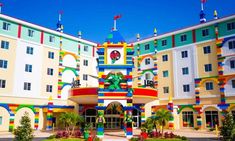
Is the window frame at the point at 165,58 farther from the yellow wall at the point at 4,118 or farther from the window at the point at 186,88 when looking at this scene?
the yellow wall at the point at 4,118

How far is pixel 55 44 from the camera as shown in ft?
150

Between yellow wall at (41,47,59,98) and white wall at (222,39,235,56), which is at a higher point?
white wall at (222,39,235,56)

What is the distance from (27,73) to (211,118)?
31.8 metres

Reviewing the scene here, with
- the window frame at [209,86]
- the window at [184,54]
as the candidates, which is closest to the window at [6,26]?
the window at [184,54]

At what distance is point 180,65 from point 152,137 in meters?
22.3

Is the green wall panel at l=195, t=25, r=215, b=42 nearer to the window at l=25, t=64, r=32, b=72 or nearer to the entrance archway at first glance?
the entrance archway

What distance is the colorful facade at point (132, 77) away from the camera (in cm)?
3728

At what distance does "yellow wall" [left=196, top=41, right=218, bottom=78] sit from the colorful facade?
0.17 metres

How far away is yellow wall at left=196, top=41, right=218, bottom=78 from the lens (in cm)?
4059

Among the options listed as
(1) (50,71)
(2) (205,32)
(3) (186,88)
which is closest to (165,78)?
(3) (186,88)

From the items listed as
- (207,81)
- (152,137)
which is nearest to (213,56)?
(207,81)

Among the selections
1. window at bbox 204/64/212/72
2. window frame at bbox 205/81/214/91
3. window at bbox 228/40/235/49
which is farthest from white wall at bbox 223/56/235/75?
window frame at bbox 205/81/214/91

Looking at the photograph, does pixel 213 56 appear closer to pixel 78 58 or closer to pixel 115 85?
pixel 115 85

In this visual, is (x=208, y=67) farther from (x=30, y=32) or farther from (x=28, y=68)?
(x=30, y=32)
